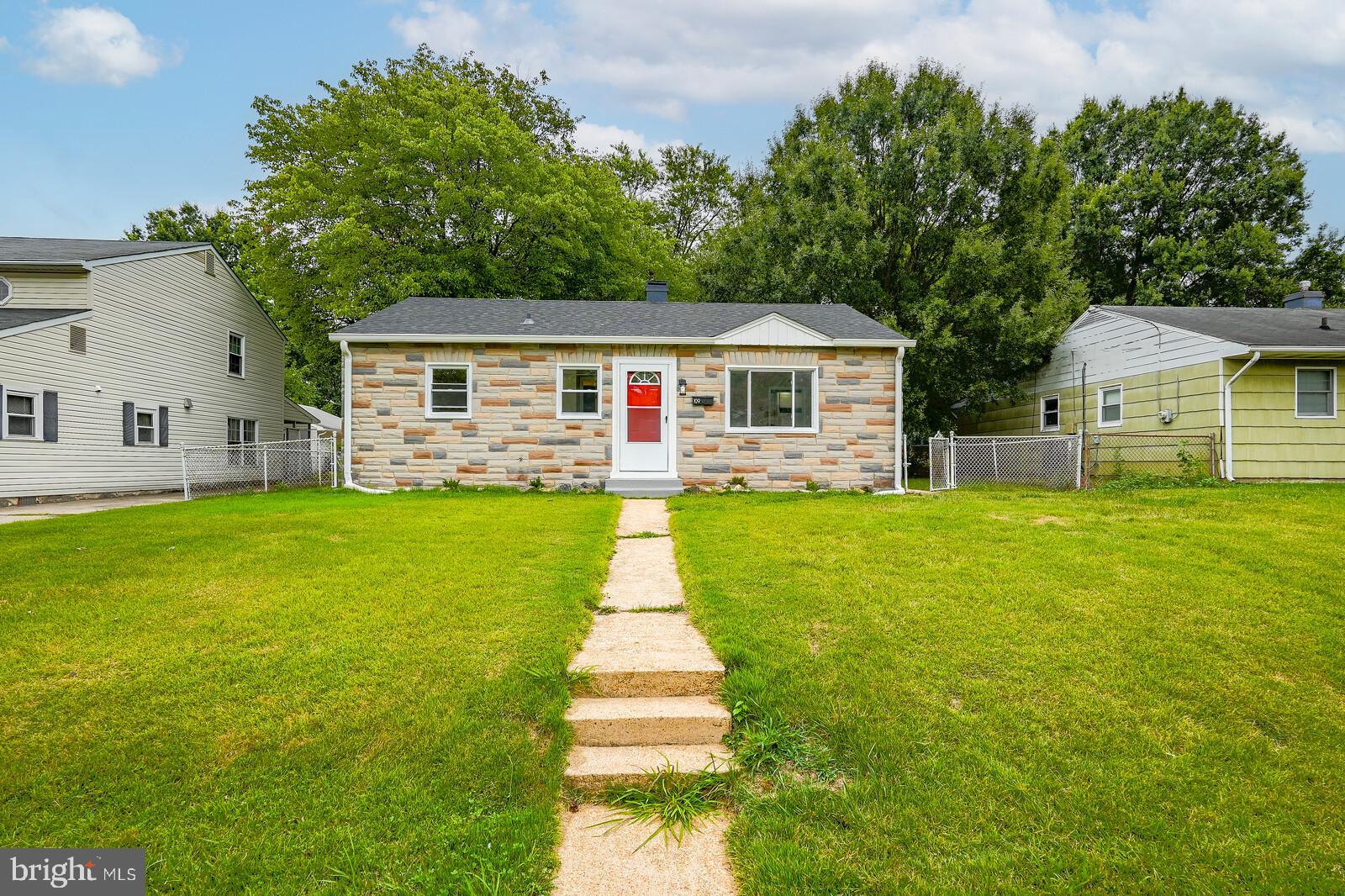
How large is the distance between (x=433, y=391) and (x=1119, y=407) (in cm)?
1500

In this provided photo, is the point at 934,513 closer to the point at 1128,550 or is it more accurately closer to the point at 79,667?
the point at 1128,550

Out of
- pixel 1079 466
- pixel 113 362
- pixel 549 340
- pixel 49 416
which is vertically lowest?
pixel 1079 466

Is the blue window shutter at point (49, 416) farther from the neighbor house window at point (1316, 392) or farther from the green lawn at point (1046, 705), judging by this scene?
the neighbor house window at point (1316, 392)

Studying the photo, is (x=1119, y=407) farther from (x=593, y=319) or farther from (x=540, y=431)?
(x=540, y=431)

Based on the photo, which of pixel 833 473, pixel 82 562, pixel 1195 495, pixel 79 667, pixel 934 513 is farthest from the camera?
pixel 833 473

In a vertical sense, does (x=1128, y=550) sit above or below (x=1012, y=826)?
above

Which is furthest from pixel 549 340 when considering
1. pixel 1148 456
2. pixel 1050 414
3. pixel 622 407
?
pixel 1050 414

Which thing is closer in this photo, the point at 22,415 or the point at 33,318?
the point at 22,415

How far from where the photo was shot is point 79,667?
3.49 metres

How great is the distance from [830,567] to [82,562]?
6.70 m

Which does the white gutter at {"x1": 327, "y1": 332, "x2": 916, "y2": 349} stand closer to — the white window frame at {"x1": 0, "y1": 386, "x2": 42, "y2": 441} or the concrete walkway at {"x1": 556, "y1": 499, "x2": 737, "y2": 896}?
the white window frame at {"x1": 0, "y1": 386, "x2": 42, "y2": 441}

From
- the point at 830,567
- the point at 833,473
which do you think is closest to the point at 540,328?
the point at 833,473

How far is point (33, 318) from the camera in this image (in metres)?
12.5

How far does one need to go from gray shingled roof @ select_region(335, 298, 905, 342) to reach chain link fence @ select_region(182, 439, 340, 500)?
14.1ft
